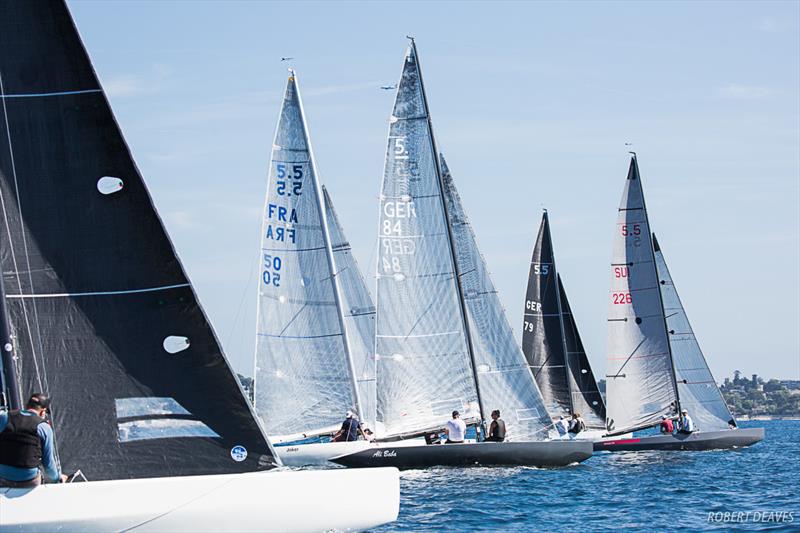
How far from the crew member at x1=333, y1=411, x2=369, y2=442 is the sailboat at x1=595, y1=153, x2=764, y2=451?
1044 centimetres

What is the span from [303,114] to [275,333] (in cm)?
536

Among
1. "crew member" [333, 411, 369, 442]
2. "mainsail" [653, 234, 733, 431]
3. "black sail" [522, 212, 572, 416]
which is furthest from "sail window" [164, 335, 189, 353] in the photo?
"black sail" [522, 212, 572, 416]

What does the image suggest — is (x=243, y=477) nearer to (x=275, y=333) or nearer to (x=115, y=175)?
(x=115, y=175)

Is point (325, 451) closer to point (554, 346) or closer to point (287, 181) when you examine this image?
point (287, 181)

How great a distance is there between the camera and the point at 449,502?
18.1 metres

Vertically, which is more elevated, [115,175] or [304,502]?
[115,175]

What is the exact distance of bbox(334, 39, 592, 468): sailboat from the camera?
2633cm

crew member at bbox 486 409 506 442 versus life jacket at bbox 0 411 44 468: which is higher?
life jacket at bbox 0 411 44 468

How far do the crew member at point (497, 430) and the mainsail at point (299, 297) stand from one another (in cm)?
471

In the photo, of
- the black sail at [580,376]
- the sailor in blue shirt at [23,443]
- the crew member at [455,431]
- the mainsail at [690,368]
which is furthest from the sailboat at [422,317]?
the sailor in blue shirt at [23,443]

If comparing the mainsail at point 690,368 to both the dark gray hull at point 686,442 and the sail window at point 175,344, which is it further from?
the sail window at point 175,344

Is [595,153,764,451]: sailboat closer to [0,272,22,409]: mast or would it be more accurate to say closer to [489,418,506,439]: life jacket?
[489,418,506,439]: life jacket

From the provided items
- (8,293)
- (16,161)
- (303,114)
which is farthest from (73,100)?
(303,114)

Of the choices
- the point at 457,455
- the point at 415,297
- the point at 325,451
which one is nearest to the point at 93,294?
the point at 457,455
